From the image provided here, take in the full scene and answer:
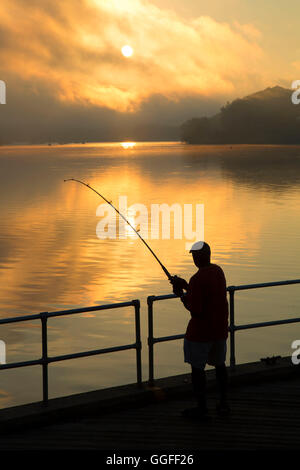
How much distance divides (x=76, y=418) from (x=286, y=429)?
2073mm

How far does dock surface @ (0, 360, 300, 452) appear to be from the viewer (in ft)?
21.2

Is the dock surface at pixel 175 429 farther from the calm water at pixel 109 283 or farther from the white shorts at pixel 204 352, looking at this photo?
the calm water at pixel 109 283

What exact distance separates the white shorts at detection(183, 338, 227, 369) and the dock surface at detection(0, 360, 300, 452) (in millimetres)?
582

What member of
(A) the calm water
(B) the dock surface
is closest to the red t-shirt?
(B) the dock surface

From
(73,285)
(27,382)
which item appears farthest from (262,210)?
(27,382)

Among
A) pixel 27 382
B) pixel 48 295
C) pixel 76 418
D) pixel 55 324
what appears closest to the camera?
pixel 76 418

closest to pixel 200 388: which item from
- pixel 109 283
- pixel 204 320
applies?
pixel 204 320

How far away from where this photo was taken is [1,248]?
119ft

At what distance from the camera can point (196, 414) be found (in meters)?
7.10

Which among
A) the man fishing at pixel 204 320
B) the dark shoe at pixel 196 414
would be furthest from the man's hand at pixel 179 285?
the dark shoe at pixel 196 414

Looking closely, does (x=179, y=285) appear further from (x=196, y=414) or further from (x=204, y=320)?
(x=196, y=414)

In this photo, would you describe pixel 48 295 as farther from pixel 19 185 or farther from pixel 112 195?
pixel 19 185

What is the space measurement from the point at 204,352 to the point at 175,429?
0.77 meters
